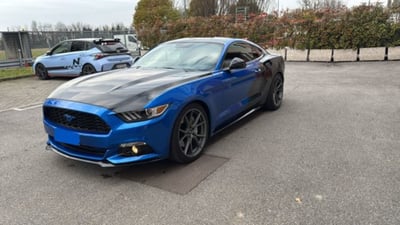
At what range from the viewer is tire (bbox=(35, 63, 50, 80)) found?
1176cm

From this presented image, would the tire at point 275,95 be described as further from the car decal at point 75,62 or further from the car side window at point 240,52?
the car decal at point 75,62

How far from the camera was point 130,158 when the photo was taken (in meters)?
3.27

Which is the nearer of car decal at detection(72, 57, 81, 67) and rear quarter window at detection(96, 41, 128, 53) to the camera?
rear quarter window at detection(96, 41, 128, 53)

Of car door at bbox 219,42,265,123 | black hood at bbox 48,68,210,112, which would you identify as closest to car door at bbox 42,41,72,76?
black hood at bbox 48,68,210,112

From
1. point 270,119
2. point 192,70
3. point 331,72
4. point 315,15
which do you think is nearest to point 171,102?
point 192,70

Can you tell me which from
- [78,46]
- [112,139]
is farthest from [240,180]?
[78,46]

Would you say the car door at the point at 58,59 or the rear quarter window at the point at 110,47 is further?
the car door at the point at 58,59

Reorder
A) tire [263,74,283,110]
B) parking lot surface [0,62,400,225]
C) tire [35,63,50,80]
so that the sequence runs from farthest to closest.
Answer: tire [35,63,50,80], tire [263,74,283,110], parking lot surface [0,62,400,225]

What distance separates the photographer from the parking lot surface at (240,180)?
9.07 ft

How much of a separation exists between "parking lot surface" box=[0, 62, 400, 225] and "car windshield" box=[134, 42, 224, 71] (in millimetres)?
1118

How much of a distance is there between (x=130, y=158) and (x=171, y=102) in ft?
2.35

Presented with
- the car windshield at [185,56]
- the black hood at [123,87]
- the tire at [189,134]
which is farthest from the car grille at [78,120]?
the car windshield at [185,56]

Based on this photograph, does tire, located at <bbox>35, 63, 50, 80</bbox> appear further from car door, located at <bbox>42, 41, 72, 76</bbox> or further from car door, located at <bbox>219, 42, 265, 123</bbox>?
car door, located at <bbox>219, 42, 265, 123</bbox>

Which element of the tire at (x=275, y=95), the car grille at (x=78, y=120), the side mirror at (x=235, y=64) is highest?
the side mirror at (x=235, y=64)
